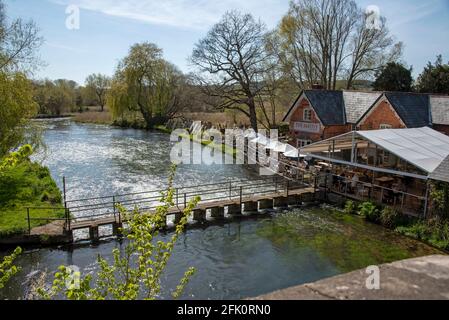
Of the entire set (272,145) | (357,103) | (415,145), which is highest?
(357,103)

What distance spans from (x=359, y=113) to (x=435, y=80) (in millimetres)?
16782

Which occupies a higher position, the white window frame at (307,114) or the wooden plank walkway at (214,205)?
the white window frame at (307,114)

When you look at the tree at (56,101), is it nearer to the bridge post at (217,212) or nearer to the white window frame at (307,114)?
the white window frame at (307,114)

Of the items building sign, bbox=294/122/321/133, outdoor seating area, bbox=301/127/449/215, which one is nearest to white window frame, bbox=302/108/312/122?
building sign, bbox=294/122/321/133

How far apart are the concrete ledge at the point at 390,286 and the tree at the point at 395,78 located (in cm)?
4108

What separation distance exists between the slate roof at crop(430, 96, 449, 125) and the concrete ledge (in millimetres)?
25663

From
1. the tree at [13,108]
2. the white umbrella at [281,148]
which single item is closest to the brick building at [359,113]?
the white umbrella at [281,148]

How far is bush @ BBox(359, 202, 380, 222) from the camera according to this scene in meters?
17.4

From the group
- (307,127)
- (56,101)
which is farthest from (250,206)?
(56,101)

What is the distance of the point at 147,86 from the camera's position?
55750 mm

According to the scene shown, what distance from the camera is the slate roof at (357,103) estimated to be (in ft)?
91.2

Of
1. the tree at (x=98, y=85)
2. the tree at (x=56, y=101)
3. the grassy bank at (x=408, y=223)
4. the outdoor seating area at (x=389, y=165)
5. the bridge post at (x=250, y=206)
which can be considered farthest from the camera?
the tree at (x=98, y=85)

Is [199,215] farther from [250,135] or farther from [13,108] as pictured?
[250,135]
